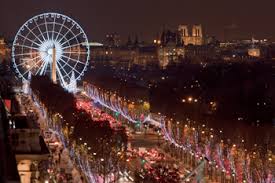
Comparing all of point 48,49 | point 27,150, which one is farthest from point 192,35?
point 27,150

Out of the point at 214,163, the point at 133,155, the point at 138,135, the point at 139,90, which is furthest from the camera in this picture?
the point at 139,90

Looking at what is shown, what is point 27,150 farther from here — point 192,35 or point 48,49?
point 192,35

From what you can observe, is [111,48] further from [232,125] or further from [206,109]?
[232,125]

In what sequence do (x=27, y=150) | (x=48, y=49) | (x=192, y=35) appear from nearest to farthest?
(x=27, y=150), (x=48, y=49), (x=192, y=35)

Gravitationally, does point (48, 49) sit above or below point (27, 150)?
above

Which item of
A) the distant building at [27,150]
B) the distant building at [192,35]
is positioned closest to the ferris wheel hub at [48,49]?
the distant building at [27,150]

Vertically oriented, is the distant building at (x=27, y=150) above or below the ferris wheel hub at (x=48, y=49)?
below

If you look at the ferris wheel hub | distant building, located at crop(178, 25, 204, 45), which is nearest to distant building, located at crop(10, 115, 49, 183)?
the ferris wheel hub

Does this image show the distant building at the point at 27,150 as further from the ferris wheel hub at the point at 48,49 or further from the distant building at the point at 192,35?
the distant building at the point at 192,35

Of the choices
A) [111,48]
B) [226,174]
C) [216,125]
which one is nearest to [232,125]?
[216,125]
